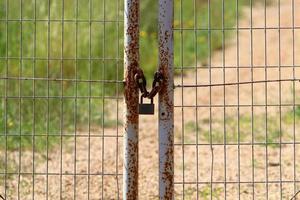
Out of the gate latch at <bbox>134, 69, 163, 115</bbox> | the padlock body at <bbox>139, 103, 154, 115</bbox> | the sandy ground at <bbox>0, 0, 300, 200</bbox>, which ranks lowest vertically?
the sandy ground at <bbox>0, 0, 300, 200</bbox>

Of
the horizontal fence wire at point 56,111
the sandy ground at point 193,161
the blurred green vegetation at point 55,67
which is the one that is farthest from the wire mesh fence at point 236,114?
the blurred green vegetation at point 55,67

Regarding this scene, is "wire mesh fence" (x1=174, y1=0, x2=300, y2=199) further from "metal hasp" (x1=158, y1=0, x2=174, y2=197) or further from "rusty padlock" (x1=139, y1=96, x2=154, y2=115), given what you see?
"rusty padlock" (x1=139, y1=96, x2=154, y2=115)

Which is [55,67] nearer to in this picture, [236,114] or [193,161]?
[236,114]

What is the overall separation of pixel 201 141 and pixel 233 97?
8.33 feet

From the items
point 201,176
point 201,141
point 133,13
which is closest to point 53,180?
point 201,176

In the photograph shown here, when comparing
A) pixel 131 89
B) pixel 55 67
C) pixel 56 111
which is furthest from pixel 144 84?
pixel 55 67

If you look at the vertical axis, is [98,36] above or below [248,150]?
above

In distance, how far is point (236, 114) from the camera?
1088cm

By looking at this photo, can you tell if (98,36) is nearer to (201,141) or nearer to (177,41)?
(201,141)

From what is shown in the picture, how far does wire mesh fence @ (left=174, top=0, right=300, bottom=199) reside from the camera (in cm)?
615

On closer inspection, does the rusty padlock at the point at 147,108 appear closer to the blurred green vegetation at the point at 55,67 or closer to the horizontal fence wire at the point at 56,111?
the horizontal fence wire at the point at 56,111

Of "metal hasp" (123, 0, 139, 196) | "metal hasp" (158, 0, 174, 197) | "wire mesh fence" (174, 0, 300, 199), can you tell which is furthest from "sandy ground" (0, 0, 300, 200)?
"metal hasp" (123, 0, 139, 196)

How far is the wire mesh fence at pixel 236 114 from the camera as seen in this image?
6.15 metres

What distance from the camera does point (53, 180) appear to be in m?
8.10
